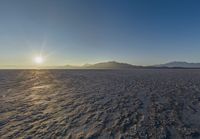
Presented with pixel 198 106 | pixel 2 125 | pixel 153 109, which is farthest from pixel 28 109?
pixel 198 106

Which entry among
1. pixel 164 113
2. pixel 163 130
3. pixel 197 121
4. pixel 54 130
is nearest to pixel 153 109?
pixel 164 113

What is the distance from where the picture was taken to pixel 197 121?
9695mm

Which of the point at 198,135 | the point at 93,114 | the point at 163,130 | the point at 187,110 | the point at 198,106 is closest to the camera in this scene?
the point at 198,135

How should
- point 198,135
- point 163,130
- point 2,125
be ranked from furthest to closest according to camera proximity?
point 2,125 → point 163,130 → point 198,135

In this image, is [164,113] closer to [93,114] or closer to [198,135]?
[198,135]

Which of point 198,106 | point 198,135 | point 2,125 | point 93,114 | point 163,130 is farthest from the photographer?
point 198,106

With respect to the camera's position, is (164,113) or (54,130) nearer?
(54,130)

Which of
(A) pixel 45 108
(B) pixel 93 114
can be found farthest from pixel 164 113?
(A) pixel 45 108

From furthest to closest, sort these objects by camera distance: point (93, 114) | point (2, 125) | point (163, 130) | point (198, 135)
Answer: point (93, 114) < point (2, 125) < point (163, 130) < point (198, 135)

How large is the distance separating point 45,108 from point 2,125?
3483 mm

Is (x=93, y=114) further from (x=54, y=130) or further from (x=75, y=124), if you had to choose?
(x=54, y=130)

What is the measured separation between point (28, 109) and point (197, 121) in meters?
10.1

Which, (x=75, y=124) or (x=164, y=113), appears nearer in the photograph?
(x=75, y=124)

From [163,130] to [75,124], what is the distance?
425 centimetres
